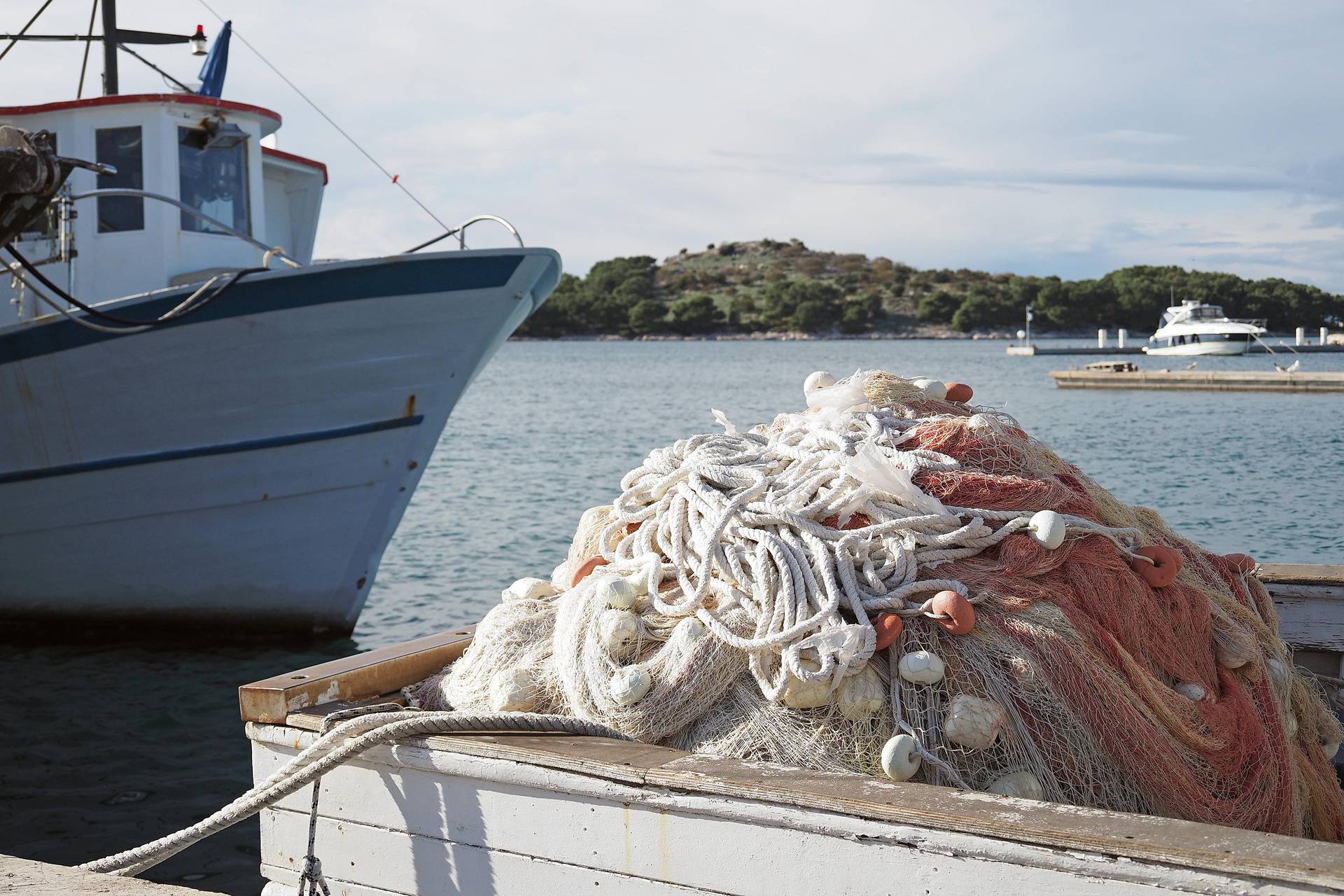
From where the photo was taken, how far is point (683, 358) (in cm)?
8306

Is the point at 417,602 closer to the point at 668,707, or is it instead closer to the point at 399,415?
the point at 399,415

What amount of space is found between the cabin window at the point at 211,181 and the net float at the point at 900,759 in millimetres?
8489

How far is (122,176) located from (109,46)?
234cm

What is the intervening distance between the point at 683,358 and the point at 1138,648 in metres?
79.9

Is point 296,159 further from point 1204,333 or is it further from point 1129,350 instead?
point 1129,350

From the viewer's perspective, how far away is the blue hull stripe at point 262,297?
8586 millimetres

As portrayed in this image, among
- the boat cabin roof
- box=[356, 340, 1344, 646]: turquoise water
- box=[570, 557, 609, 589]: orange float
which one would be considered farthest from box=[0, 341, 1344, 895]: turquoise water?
the boat cabin roof

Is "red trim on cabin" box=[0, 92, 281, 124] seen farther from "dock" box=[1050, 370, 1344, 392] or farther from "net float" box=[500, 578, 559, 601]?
"dock" box=[1050, 370, 1344, 392]

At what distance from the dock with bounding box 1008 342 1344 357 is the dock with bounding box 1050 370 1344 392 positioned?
99.9ft

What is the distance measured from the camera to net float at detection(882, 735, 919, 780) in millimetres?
2943

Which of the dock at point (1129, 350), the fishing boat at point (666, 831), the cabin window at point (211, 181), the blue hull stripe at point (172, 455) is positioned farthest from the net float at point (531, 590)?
the dock at point (1129, 350)

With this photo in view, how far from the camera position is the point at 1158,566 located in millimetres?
3611

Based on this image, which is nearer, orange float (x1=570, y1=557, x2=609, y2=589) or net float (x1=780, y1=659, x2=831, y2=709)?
net float (x1=780, y1=659, x2=831, y2=709)

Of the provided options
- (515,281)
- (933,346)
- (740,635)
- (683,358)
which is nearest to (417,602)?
(515,281)
